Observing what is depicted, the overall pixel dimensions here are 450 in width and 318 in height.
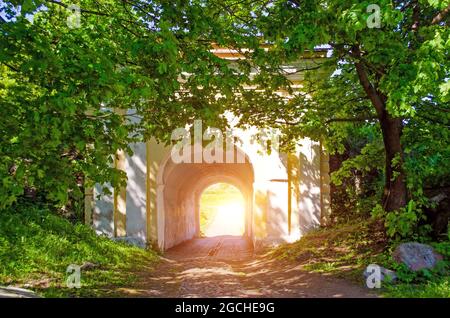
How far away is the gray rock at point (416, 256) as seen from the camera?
25.0 ft

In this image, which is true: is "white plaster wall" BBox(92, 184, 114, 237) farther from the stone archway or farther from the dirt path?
the dirt path

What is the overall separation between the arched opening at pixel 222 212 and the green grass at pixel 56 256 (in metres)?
23.5

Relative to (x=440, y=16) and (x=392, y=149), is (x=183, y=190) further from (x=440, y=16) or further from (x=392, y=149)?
(x=440, y=16)

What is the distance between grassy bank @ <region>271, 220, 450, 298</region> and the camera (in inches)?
269

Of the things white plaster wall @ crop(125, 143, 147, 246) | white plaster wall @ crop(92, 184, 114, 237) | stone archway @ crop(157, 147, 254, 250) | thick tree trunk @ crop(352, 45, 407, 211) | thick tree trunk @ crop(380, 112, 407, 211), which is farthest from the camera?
stone archway @ crop(157, 147, 254, 250)

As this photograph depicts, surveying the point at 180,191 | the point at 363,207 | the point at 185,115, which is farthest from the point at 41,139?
the point at 180,191

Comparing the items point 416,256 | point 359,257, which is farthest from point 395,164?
point 359,257

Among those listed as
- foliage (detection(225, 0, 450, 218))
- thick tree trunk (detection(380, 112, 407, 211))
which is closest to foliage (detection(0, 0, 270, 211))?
foliage (detection(225, 0, 450, 218))

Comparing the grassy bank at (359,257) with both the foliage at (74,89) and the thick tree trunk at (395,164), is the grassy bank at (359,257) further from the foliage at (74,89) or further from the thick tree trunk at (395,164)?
the foliage at (74,89)

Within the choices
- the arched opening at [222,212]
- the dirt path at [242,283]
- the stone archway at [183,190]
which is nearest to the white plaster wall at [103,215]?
the stone archway at [183,190]

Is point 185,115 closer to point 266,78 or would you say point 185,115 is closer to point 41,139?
point 266,78

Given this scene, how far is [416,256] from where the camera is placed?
25.5 ft

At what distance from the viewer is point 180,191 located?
66.1ft

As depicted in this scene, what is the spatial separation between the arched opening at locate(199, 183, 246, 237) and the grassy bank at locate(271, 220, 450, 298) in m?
23.0
